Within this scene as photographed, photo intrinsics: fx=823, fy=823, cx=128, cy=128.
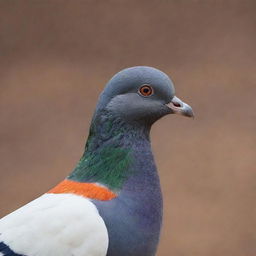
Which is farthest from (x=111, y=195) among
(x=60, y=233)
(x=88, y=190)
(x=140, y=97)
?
(x=140, y=97)

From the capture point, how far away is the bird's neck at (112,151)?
2482 millimetres

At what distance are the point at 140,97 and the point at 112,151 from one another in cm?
19

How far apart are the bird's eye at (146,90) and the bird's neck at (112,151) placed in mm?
99

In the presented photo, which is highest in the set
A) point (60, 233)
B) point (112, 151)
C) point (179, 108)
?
point (179, 108)

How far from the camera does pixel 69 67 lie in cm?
627

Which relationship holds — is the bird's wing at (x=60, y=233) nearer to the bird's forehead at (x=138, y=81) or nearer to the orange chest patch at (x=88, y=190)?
the orange chest patch at (x=88, y=190)


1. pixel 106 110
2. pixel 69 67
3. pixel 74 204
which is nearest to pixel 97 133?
pixel 106 110

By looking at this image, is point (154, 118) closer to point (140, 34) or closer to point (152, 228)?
point (152, 228)

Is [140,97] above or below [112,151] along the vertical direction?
above

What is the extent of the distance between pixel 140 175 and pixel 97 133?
0.19m

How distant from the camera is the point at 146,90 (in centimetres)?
253

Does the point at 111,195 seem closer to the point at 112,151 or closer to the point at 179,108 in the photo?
the point at 112,151

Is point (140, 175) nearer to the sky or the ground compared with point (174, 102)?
nearer to the ground

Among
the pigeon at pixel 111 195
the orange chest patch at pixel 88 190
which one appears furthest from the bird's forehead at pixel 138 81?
the orange chest patch at pixel 88 190
